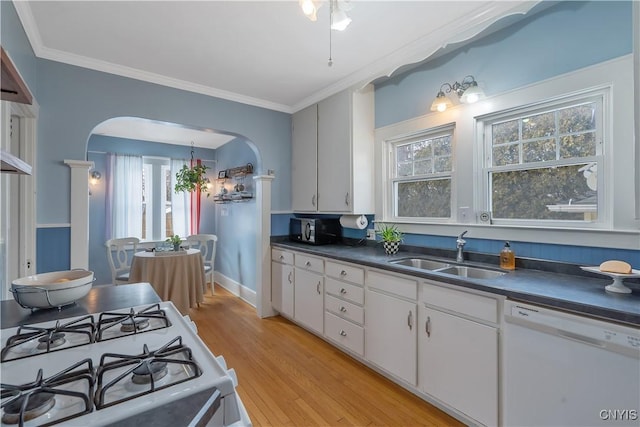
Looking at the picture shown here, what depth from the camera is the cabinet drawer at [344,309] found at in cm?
237

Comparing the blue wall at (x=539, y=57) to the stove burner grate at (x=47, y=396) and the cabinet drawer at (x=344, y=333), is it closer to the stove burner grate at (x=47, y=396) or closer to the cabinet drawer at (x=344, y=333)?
the cabinet drawer at (x=344, y=333)

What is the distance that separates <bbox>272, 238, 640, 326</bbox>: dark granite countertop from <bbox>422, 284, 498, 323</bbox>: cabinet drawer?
6cm

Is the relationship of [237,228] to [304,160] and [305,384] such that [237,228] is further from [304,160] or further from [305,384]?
[305,384]

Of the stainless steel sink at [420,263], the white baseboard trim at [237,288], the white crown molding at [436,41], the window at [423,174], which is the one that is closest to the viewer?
the white crown molding at [436,41]

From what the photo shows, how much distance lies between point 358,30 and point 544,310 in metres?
2.07

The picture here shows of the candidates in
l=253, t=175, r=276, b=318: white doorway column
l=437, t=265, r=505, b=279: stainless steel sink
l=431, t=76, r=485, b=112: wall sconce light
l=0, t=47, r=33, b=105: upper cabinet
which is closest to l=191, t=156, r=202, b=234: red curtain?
l=253, t=175, r=276, b=318: white doorway column

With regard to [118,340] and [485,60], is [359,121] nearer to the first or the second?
[485,60]

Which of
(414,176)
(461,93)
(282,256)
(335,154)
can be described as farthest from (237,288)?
(461,93)

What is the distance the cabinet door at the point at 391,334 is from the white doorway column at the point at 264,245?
5.15 ft

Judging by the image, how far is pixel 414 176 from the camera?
2.73m

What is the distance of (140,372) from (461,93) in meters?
2.52

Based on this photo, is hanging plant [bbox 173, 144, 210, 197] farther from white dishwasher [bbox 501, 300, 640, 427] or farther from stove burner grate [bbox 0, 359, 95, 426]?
white dishwasher [bbox 501, 300, 640, 427]

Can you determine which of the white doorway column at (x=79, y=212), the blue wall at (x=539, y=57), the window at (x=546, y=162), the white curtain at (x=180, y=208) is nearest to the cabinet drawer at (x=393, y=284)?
the blue wall at (x=539, y=57)

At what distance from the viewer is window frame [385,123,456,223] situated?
2.44m
